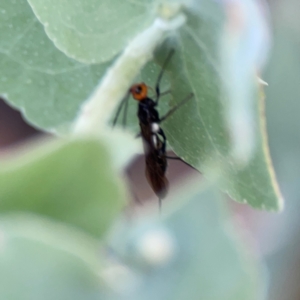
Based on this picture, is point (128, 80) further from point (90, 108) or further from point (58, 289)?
point (58, 289)

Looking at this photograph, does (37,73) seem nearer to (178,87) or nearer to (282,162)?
(178,87)

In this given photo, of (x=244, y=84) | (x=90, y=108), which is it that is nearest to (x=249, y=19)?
(x=244, y=84)

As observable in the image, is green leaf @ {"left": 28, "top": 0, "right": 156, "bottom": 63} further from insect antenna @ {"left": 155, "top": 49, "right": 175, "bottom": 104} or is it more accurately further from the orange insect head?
the orange insect head

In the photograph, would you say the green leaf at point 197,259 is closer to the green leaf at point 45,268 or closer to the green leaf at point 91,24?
the green leaf at point 45,268

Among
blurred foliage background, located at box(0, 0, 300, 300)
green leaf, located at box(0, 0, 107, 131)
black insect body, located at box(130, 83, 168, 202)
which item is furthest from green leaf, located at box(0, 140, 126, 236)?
blurred foliage background, located at box(0, 0, 300, 300)

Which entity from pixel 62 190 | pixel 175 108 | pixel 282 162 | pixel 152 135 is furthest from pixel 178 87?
pixel 282 162

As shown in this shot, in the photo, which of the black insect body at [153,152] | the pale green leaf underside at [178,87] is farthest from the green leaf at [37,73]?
the black insect body at [153,152]
